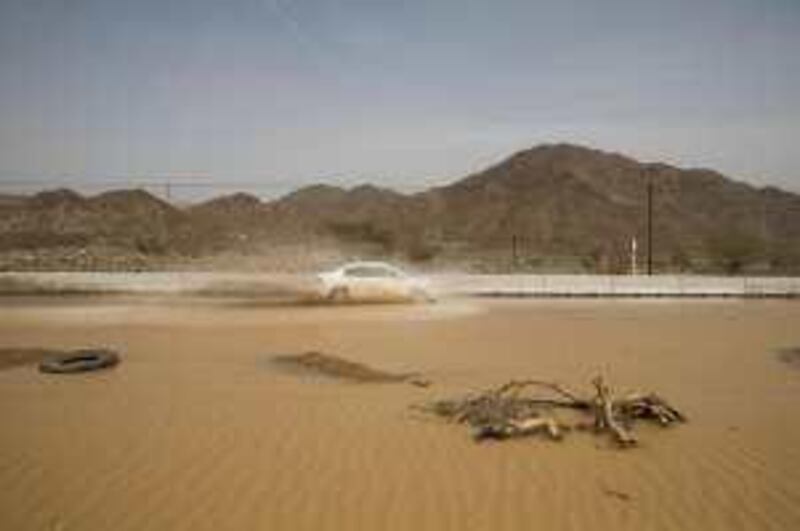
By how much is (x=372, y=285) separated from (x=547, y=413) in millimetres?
18638

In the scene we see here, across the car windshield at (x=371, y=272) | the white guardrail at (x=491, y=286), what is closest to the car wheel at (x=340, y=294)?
the car windshield at (x=371, y=272)

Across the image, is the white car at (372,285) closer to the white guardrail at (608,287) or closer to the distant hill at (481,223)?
the white guardrail at (608,287)

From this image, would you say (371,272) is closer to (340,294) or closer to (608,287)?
(340,294)

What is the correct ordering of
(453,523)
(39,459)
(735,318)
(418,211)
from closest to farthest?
(453,523) → (39,459) → (735,318) → (418,211)

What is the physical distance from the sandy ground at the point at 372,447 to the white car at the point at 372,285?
10093 mm

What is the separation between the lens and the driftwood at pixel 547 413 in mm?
10359

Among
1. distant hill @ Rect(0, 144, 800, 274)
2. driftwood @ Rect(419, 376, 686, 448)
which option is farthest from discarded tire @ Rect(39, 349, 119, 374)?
distant hill @ Rect(0, 144, 800, 274)

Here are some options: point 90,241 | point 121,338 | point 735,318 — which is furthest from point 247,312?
point 90,241

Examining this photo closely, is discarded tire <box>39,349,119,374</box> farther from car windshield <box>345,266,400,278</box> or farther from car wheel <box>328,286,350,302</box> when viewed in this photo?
car windshield <box>345,266,400,278</box>

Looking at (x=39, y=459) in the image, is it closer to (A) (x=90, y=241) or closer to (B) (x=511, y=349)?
(B) (x=511, y=349)

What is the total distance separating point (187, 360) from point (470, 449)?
7931 mm

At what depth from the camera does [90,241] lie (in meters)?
78.6

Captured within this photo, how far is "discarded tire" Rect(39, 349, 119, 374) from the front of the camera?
589 inches

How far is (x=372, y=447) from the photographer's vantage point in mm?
10031
